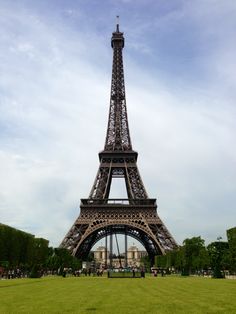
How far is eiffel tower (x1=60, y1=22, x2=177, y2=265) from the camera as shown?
271 feet

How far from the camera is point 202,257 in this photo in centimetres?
6719

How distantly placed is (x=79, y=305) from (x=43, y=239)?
56.2 meters

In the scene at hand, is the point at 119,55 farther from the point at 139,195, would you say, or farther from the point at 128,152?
the point at 139,195

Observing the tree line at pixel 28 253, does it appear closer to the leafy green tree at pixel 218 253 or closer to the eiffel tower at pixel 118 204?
the eiffel tower at pixel 118 204

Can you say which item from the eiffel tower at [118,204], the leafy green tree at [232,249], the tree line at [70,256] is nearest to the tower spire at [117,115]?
the eiffel tower at [118,204]

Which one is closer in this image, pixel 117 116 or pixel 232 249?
pixel 232 249

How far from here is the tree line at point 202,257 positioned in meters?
57.0

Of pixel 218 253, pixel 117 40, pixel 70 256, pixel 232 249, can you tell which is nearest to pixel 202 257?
pixel 218 253

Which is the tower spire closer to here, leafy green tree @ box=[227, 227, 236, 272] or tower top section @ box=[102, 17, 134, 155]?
tower top section @ box=[102, 17, 134, 155]

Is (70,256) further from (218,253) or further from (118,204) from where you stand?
(218,253)

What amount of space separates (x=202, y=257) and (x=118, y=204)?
24077 mm

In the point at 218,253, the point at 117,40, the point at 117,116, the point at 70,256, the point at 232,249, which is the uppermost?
the point at 117,40

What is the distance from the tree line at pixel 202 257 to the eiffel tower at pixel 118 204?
212 inches

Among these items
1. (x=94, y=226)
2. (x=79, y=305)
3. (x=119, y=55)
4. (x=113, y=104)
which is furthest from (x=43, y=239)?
(x=79, y=305)
